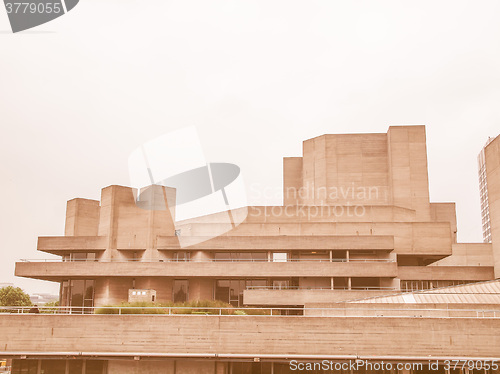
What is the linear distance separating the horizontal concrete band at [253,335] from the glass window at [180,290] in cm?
2546

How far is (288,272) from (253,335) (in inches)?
891

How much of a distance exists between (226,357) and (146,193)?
30683 millimetres

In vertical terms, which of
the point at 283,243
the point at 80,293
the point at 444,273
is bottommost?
the point at 80,293

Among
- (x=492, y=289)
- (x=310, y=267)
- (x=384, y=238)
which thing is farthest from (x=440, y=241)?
(x=492, y=289)

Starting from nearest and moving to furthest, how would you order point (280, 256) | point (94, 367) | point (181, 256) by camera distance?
1. point (94, 367)
2. point (280, 256)
3. point (181, 256)

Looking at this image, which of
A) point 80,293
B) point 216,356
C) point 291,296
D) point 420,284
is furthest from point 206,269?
point 216,356

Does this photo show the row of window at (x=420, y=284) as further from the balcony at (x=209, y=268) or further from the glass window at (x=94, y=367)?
the glass window at (x=94, y=367)

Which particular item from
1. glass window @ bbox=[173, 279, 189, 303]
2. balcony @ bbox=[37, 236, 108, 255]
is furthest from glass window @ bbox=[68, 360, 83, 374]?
balcony @ bbox=[37, 236, 108, 255]

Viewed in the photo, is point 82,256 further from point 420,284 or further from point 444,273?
point 444,273

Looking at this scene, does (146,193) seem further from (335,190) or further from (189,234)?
(335,190)

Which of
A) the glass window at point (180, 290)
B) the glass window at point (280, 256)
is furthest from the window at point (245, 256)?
the glass window at point (180, 290)

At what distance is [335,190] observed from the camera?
65562 mm

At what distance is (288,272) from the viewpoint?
46812mm

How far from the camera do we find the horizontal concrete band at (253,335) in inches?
919
